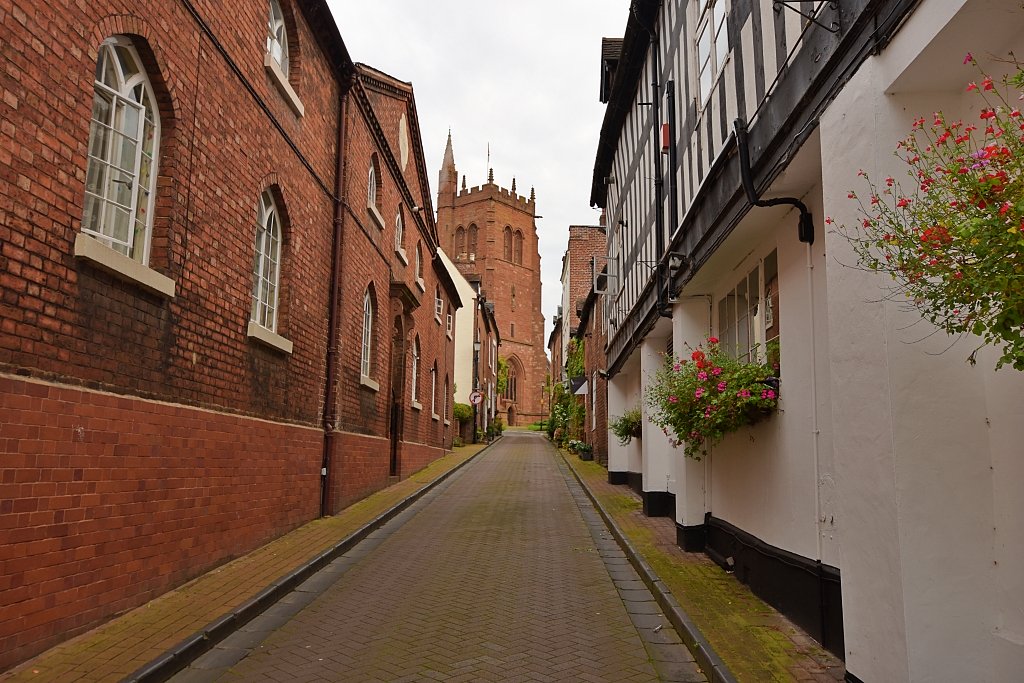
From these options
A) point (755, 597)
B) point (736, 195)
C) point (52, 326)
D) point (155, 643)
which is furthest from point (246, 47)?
point (755, 597)

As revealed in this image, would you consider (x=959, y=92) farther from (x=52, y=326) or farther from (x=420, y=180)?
(x=420, y=180)

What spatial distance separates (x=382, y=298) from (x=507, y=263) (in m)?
56.0

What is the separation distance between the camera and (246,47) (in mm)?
8156

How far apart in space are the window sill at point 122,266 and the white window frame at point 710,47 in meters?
5.39

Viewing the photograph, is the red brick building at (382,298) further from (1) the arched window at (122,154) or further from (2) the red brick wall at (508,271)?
(2) the red brick wall at (508,271)

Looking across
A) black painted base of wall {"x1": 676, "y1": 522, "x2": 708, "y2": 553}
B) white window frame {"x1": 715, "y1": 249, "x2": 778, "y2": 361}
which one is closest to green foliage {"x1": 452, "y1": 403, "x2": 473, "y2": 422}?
black painted base of wall {"x1": 676, "y1": 522, "x2": 708, "y2": 553}

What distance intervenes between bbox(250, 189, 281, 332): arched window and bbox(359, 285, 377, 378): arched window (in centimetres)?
442

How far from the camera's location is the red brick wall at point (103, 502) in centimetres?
459

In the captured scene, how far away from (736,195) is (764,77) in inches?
38.0

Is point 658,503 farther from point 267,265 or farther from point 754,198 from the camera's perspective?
point 754,198

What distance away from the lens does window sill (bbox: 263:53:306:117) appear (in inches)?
345

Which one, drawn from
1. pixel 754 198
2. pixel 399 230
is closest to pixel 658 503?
pixel 754 198

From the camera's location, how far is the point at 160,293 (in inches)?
246

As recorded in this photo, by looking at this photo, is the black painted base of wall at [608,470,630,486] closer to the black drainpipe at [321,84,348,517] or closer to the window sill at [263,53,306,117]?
the black drainpipe at [321,84,348,517]
